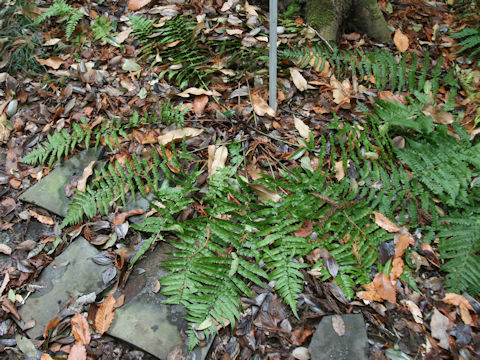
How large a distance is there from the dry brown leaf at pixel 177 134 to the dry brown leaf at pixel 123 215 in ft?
2.10

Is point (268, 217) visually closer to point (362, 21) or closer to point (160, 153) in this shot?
point (160, 153)

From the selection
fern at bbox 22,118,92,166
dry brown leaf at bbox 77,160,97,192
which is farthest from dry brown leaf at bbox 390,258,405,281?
fern at bbox 22,118,92,166

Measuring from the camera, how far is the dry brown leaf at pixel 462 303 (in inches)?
101

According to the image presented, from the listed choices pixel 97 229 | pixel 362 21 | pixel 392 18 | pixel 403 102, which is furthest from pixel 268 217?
pixel 392 18

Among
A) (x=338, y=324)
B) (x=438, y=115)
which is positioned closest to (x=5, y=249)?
(x=338, y=324)

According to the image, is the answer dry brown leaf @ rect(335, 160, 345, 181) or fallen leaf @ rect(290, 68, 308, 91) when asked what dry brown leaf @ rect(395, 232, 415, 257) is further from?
fallen leaf @ rect(290, 68, 308, 91)

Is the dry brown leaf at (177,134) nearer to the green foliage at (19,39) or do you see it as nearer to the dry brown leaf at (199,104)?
the dry brown leaf at (199,104)

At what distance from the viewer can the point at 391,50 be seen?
3973 mm

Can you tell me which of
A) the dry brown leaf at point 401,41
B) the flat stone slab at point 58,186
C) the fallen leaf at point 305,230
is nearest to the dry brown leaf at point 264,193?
the fallen leaf at point 305,230

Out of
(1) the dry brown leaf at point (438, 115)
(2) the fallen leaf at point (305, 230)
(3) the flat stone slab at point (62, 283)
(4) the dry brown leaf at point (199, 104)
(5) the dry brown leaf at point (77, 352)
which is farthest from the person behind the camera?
(4) the dry brown leaf at point (199, 104)

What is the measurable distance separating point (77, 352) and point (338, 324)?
1766 millimetres

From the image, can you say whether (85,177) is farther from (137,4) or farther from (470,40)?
(470,40)

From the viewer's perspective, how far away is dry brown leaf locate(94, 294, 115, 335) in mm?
2592

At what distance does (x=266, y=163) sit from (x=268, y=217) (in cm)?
55
